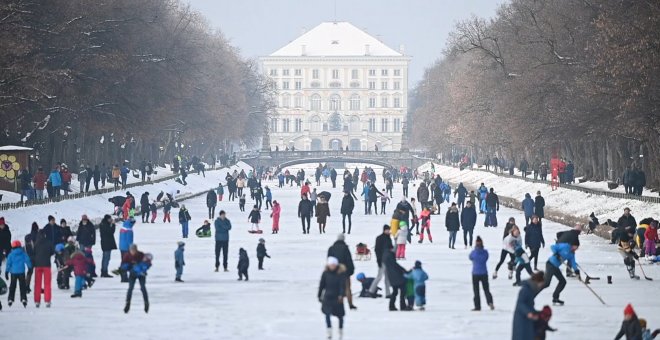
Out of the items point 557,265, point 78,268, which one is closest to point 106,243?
point 78,268

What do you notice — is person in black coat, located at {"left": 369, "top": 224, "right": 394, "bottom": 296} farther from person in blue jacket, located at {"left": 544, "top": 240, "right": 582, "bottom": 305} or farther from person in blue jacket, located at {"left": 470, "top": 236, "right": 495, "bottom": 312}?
person in blue jacket, located at {"left": 544, "top": 240, "right": 582, "bottom": 305}

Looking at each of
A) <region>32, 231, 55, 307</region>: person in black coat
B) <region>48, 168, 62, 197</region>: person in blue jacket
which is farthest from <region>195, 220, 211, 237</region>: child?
<region>32, 231, 55, 307</region>: person in black coat

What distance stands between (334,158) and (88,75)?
272ft

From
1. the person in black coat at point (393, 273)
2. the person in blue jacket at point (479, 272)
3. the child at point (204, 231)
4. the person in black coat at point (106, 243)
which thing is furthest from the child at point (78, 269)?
the child at point (204, 231)

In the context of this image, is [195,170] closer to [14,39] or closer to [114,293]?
[14,39]

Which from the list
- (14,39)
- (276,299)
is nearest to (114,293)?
(276,299)

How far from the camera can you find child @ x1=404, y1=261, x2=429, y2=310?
26234 millimetres

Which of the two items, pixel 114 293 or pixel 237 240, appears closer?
pixel 114 293

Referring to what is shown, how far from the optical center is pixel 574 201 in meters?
58.2

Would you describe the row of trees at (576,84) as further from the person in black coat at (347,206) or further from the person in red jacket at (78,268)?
the person in red jacket at (78,268)

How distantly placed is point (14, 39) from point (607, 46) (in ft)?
67.3

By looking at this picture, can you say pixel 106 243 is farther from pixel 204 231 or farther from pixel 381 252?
pixel 204 231

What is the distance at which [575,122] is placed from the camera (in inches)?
2446

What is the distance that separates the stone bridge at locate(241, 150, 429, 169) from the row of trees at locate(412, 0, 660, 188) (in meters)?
48.5
